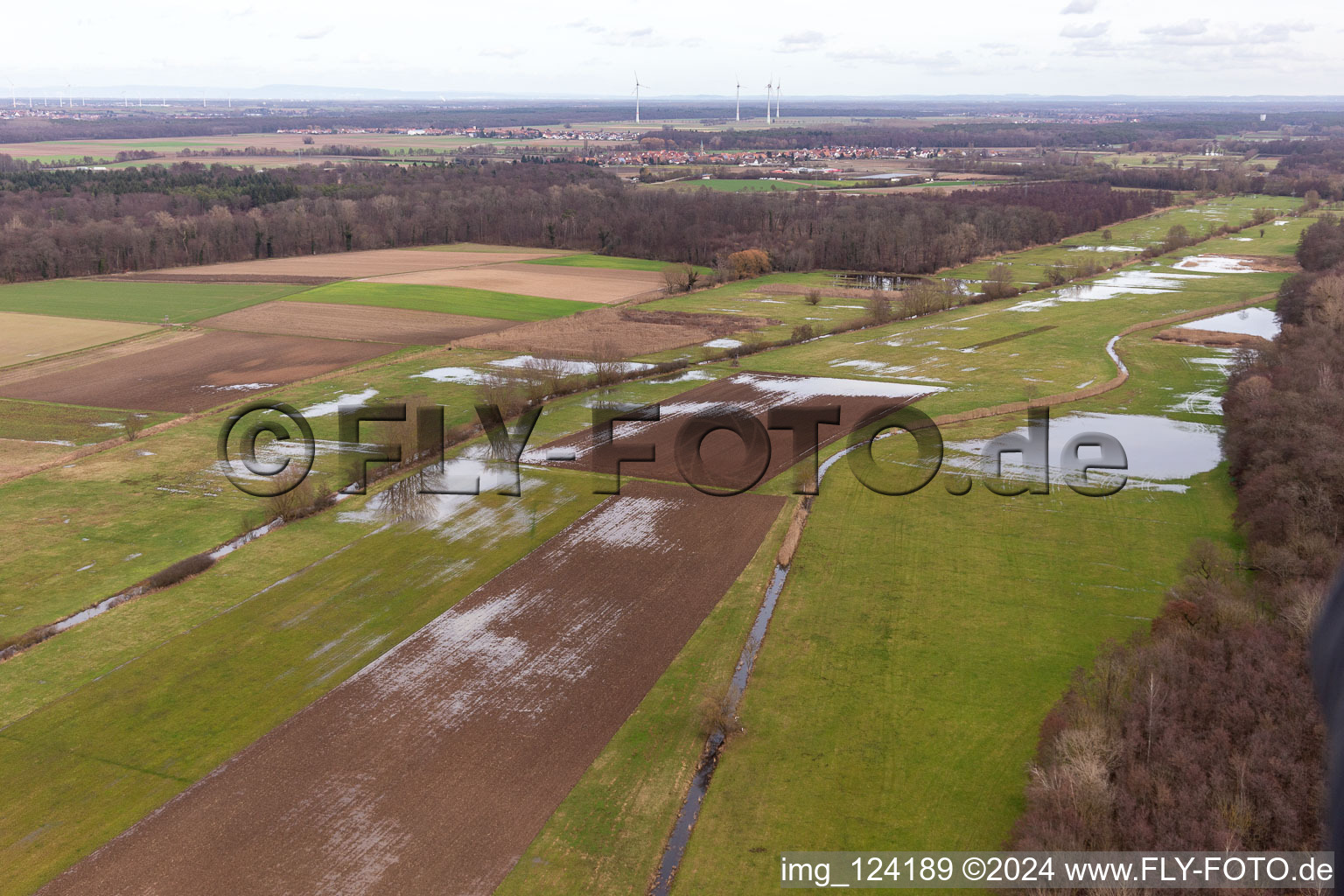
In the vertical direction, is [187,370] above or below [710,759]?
above

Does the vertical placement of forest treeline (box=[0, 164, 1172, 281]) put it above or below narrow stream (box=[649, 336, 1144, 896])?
above

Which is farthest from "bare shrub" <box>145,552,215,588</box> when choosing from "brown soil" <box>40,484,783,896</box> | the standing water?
the standing water

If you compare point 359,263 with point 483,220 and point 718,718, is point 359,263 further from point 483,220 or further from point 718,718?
point 718,718

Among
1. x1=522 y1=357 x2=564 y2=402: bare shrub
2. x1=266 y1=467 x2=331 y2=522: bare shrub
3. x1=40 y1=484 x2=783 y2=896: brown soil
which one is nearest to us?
x1=40 y1=484 x2=783 y2=896: brown soil

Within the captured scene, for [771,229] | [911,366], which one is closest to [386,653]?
[911,366]

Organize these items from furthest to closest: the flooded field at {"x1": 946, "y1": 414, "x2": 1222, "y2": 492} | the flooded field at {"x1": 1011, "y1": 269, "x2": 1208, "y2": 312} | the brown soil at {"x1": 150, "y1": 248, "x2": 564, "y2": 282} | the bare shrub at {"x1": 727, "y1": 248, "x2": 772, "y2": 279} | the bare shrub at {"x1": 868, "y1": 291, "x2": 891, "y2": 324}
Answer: the bare shrub at {"x1": 727, "y1": 248, "x2": 772, "y2": 279}, the brown soil at {"x1": 150, "y1": 248, "x2": 564, "y2": 282}, the flooded field at {"x1": 1011, "y1": 269, "x2": 1208, "y2": 312}, the bare shrub at {"x1": 868, "y1": 291, "x2": 891, "y2": 324}, the flooded field at {"x1": 946, "y1": 414, "x2": 1222, "y2": 492}

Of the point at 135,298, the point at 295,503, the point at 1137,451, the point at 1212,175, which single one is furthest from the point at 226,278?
the point at 1212,175

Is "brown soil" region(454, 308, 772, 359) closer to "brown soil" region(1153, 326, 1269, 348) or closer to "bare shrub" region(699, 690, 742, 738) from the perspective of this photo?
"brown soil" region(1153, 326, 1269, 348)
